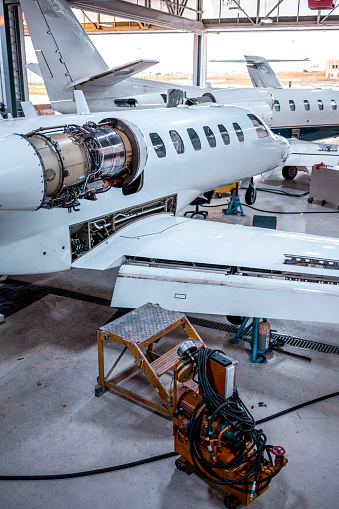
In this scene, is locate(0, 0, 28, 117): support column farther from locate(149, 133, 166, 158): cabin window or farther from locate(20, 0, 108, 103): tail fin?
locate(149, 133, 166, 158): cabin window

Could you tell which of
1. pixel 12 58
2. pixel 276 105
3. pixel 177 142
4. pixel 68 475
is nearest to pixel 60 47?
pixel 12 58

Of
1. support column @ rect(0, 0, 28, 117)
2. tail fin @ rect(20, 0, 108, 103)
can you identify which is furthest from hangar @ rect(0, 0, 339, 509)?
support column @ rect(0, 0, 28, 117)

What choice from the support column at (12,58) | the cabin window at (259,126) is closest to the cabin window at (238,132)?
the cabin window at (259,126)

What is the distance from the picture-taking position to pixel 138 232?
8844 mm

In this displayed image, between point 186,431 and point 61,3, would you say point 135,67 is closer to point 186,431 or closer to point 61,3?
point 61,3

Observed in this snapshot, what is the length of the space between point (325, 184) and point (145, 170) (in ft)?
29.9

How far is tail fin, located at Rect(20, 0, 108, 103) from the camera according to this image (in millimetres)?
14500

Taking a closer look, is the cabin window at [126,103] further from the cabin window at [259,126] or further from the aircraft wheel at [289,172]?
the cabin window at [259,126]

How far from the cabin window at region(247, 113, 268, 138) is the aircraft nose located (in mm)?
8264

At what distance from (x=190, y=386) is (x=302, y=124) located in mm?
19407

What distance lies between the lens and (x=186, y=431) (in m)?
5.10

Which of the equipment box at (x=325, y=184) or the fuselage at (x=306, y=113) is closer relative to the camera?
the equipment box at (x=325, y=184)

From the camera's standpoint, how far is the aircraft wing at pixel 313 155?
1692cm

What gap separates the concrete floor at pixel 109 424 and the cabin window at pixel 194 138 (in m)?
3.83
